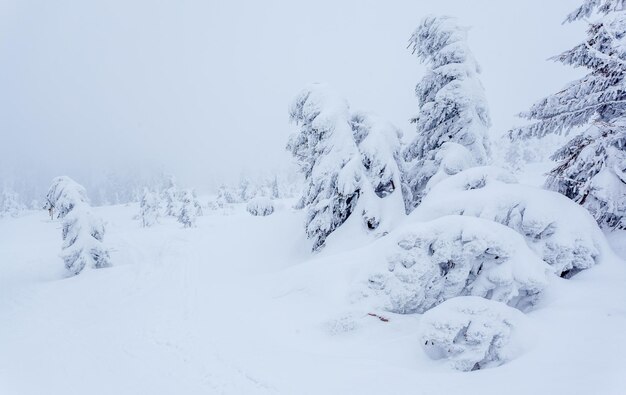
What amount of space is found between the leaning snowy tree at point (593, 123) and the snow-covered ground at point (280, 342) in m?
1.04

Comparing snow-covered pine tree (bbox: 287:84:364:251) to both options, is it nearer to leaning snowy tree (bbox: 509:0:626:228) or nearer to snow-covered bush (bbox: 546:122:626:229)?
leaning snowy tree (bbox: 509:0:626:228)

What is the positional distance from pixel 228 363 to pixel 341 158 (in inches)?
361

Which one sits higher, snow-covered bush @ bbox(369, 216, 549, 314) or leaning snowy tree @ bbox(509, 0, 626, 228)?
leaning snowy tree @ bbox(509, 0, 626, 228)

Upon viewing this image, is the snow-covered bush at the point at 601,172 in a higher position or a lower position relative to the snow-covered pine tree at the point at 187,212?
higher

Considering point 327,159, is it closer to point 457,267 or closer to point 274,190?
point 457,267

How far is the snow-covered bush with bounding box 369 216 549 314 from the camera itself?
656 centimetres

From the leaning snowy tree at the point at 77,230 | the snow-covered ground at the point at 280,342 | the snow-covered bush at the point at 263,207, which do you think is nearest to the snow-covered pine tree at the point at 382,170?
the snow-covered ground at the point at 280,342

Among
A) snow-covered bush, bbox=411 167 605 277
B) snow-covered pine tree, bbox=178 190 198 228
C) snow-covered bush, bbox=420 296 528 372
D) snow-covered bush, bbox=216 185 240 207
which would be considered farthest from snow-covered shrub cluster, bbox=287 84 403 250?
snow-covered bush, bbox=216 185 240 207

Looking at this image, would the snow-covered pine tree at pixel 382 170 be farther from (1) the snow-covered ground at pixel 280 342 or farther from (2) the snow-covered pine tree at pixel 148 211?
(2) the snow-covered pine tree at pixel 148 211

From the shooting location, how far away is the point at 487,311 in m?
5.65

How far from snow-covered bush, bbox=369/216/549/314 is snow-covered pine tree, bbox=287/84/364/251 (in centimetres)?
605

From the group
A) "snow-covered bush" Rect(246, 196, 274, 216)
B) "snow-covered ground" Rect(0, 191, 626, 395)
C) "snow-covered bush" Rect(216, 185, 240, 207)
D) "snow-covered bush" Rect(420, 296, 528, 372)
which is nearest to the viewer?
"snow-covered ground" Rect(0, 191, 626, 395)

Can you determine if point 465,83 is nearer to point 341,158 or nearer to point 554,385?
point 341,158

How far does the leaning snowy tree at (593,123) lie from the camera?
23.5 feet
